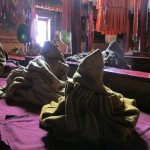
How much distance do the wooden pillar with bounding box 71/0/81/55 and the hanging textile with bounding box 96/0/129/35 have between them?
44 cm

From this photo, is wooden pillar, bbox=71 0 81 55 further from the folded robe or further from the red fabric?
the folded robe

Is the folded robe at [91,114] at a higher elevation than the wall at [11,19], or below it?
below

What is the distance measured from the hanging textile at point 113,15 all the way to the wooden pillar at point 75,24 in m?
0.44

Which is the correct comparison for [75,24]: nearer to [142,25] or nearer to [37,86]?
[142,25]

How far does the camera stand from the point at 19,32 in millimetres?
6945

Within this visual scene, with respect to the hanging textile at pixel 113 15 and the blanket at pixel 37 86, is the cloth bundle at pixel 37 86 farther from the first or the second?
the hanging textile at pixel 113 15

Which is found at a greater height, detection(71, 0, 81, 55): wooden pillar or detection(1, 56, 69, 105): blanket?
detection(71, 0, 81, 55): wooden pillar

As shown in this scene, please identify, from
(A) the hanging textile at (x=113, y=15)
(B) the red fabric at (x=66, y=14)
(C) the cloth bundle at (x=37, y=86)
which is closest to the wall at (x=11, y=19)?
(B) the red fabric at (x=66, y=14)

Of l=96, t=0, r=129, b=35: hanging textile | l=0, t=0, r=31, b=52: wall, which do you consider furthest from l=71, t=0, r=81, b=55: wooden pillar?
l=0, t=0, r=31, b=52: wall

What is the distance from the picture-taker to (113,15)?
178 inches

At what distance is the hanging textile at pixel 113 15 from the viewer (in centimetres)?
446

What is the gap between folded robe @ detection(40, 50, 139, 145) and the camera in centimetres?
107

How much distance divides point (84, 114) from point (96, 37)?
335 inches

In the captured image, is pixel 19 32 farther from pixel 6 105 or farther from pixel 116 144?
pixel 116 144
